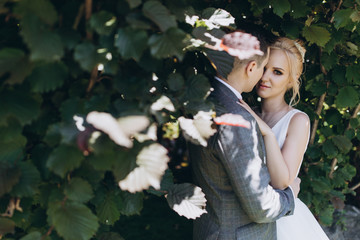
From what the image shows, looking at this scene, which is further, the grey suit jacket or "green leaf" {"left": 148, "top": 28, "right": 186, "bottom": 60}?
the grey suit jacket

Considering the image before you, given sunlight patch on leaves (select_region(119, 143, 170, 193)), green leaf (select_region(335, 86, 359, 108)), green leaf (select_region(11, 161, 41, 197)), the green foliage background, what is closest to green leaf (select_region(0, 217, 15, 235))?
the green foliage background

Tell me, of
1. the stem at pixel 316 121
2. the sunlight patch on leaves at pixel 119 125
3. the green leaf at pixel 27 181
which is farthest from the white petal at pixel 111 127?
the stem at pixel 316 121

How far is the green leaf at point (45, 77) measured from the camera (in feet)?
3.37

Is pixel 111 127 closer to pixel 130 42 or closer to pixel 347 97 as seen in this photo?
pixel 130 42

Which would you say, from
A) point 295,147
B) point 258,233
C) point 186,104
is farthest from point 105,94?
point 295,147

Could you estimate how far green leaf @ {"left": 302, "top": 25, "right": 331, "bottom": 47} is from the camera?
2.29 m

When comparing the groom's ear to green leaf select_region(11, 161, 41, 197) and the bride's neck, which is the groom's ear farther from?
green leaf select_region(11, 161, 41, 197)

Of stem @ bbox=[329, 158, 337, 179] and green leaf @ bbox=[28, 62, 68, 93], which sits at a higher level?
green leaf @ bbox=[28, 62, 68, 93]

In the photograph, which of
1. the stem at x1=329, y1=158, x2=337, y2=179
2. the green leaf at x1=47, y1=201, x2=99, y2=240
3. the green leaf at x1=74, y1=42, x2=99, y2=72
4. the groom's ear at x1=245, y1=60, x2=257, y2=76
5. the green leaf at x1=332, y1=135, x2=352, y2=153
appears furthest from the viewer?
the stem at x1=329, y1=158, x2=337, y2=179

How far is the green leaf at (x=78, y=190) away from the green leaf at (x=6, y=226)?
0.86 feet

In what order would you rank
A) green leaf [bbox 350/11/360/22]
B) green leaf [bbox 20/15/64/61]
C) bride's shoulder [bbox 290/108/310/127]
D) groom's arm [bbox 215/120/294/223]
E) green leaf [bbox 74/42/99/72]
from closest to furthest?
green leaf [bbox 20/15/64/61] < green leaf [bbox 74/42/99/72] < groom's arm [bbox 215/120/294/223] < green leaf [bbox 350/11/360/22] < bride's shoulder [bbox 290/108/310/127]

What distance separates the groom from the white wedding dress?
0.20 m

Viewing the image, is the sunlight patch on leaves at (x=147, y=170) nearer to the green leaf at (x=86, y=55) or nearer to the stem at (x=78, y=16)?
the green leaf at (x=86, y=55)

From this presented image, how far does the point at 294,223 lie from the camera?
88.7 inches
